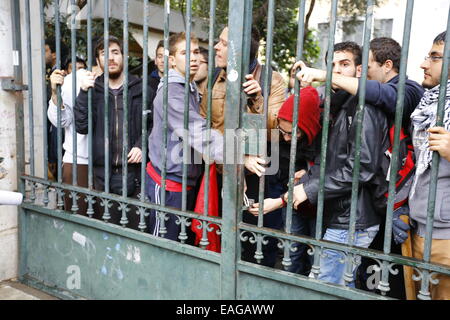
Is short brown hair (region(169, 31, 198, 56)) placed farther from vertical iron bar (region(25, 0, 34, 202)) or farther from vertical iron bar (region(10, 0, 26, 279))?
vertical iron bar (region(25, 0, 34, 202))

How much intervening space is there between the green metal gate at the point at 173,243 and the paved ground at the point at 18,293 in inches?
2.3

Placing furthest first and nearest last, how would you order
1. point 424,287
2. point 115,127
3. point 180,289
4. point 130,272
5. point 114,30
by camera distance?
point 114,30 → point 115,127 → point 130,272 → point 180,289 → point 424,287

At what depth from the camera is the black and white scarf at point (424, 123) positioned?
210 cm

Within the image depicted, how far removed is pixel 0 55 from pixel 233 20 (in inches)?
76.2

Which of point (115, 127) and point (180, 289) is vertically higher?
point (115, 127)

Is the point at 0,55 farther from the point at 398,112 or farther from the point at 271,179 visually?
the point at 398,112

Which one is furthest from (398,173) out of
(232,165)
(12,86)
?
(12,86)

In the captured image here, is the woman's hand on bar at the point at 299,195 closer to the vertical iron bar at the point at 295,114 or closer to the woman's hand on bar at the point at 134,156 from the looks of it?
the vertical iron bar at the point at 295,114

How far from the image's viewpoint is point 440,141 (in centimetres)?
189

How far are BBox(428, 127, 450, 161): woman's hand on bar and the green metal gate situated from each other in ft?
0.55

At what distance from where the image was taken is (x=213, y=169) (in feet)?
9.46

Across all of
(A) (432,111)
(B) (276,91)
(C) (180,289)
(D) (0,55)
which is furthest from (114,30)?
(A) (432,111)

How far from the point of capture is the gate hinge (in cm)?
329

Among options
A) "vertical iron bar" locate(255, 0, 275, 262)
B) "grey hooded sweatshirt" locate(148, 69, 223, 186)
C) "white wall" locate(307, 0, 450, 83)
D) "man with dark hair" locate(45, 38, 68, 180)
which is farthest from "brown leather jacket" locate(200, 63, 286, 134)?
"white wall" locate(307, 0, 450, 83)
